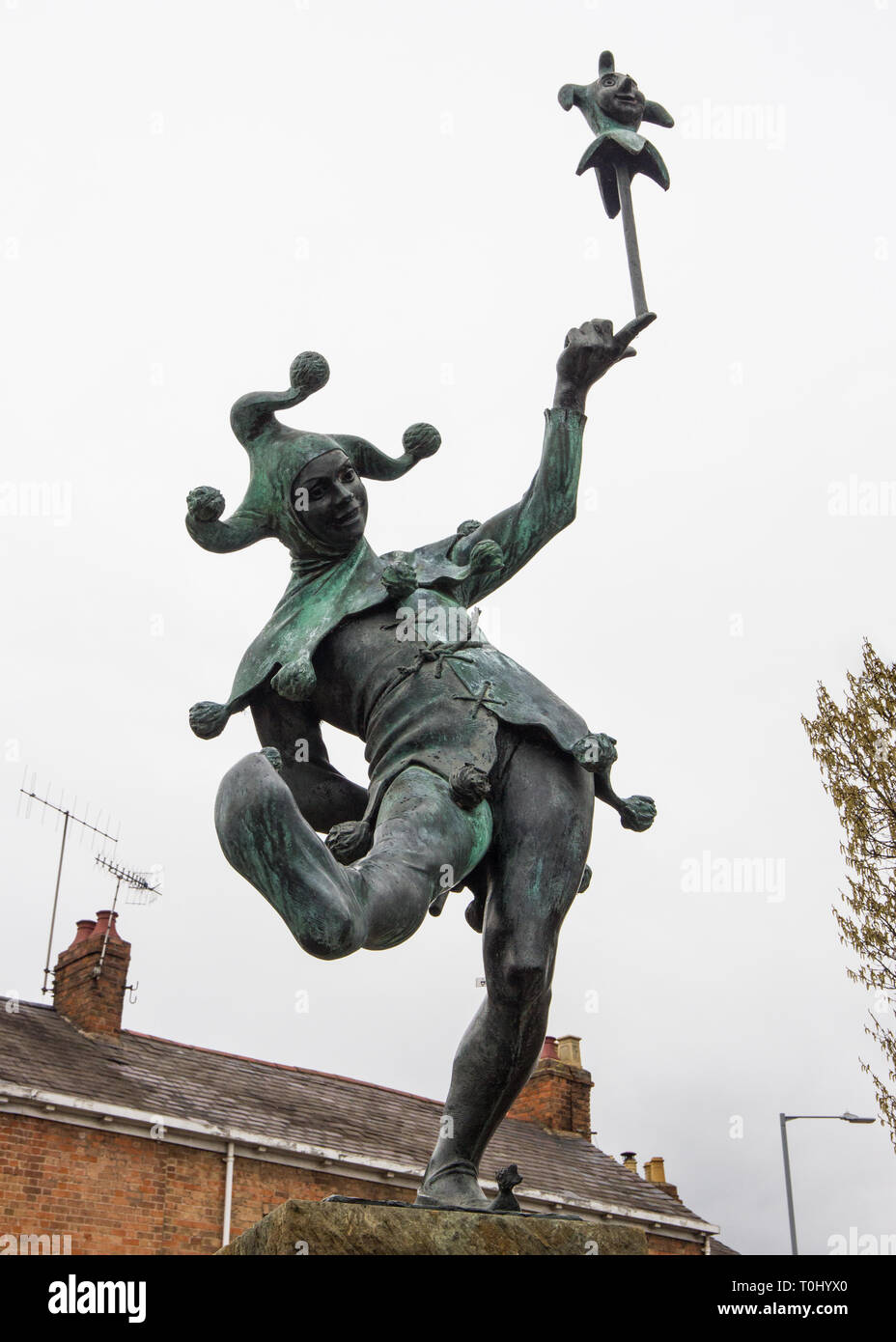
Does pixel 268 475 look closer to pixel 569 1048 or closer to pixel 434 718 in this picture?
pixel 434 718

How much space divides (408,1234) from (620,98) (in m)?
3.26

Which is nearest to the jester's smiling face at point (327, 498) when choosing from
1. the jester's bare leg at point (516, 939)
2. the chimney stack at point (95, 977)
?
the jester's bare leg at point (516, 939)

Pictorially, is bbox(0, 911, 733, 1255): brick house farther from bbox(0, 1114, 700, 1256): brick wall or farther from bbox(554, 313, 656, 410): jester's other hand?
bbox(554, 313, 656, 410): jester's other hand

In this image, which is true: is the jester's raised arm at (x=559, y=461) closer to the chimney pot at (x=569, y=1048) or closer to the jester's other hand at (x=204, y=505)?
the jester's other hand at (x=204, y=505)

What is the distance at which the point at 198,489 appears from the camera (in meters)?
3.55

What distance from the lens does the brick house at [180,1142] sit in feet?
44.3

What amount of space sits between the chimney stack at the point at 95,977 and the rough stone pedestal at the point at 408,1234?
51.9 ft

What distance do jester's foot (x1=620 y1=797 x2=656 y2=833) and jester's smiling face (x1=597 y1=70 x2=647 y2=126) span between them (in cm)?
210

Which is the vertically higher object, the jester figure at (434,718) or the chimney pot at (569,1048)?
the chimney pot at (569,1048)

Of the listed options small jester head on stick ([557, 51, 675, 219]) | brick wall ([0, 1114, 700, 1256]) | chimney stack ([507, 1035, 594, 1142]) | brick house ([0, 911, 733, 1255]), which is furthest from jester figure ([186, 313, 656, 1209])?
chimney stack ([507, 1035, 594, 1142])

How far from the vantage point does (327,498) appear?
3.58 meters

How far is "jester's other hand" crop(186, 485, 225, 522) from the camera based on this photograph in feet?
11.6

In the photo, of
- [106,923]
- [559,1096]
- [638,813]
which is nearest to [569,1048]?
[559,1096]
